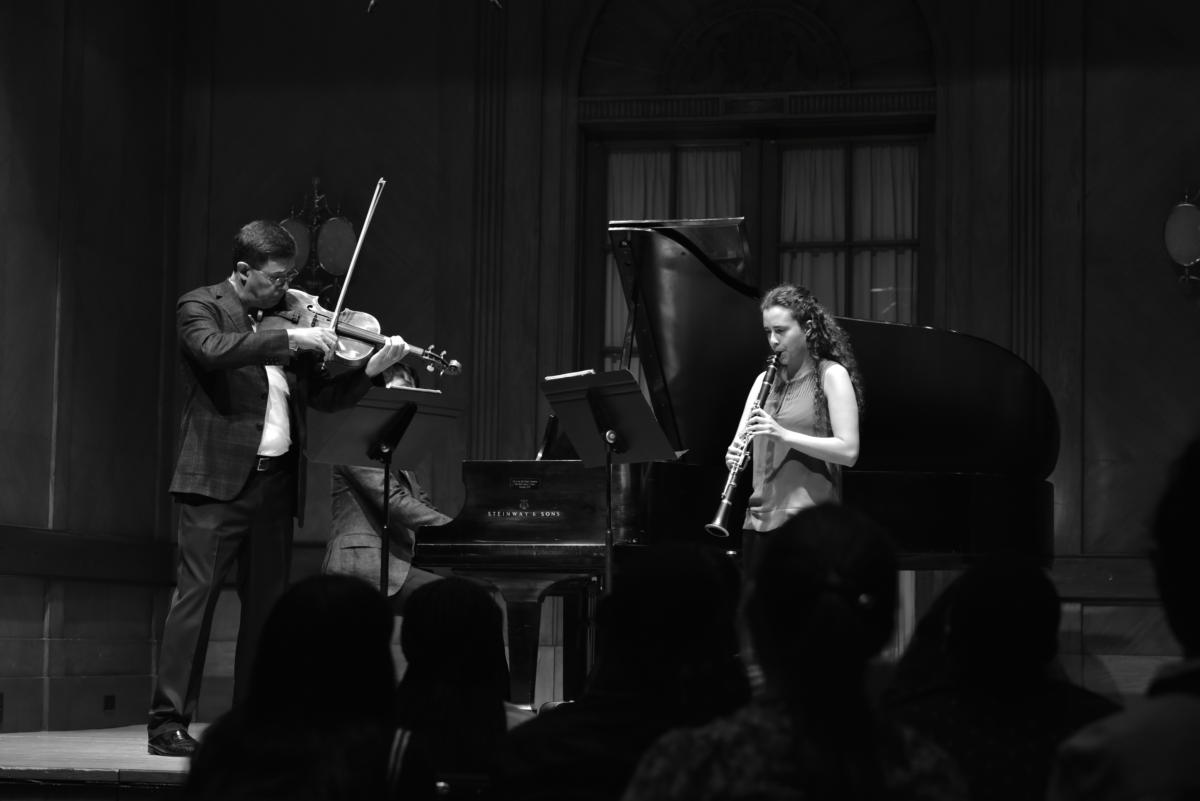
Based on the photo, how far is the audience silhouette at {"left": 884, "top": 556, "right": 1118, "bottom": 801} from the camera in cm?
201

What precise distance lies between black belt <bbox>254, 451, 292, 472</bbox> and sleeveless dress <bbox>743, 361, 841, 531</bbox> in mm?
1382

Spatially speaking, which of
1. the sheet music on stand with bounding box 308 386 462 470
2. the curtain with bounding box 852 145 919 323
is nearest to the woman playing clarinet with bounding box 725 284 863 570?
the sheet music on stand with bounding box 308 386 462 470

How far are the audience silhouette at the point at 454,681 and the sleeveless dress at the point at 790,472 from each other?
206cm

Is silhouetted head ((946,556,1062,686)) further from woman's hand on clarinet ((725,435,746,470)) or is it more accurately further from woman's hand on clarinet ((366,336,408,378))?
woman's hand on clarinet ((366,336,408,378))

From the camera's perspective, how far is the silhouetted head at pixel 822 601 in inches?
64.1

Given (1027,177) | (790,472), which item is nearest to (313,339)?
(790,472)

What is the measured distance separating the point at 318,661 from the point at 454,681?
2.11ft

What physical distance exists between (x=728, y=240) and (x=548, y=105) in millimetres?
2333

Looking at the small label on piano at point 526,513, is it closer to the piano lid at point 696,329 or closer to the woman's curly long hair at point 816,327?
the piano lid at point 696,329

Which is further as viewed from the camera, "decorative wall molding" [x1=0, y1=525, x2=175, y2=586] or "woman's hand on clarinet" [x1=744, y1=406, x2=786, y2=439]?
"decorative wall molding" [x1=0, y1=525, x2=175, y2=586]

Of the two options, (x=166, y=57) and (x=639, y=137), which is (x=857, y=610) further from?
(x=166, y=57)

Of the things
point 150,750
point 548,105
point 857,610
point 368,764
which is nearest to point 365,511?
point 150,750

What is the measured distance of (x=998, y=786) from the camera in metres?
2.01

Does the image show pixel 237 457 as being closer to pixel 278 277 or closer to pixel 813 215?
pixel 278 277
